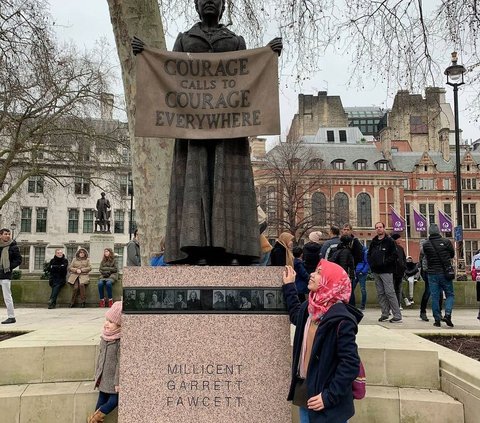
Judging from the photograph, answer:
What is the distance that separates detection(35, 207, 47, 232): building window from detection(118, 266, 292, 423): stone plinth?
45722 mm

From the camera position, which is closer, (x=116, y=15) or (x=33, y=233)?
(x=116, y=15)

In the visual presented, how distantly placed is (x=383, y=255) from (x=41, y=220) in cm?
4267

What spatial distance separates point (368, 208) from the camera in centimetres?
5403

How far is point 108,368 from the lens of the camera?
13.1 feet

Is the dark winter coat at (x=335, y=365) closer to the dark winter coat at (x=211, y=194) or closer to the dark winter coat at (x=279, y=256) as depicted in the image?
the dark winter coat at (x=211, y=194)

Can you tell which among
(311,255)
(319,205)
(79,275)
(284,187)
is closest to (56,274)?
(79,275)

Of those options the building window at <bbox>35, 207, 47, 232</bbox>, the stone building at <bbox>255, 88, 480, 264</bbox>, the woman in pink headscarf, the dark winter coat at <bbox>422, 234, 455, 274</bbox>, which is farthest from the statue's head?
the building window at <bbox>35, 207, 47, 232</bbox>

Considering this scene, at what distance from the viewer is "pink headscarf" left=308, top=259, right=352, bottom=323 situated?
3029 millimetres

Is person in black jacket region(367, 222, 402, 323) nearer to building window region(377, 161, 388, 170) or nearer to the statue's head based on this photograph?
the statue's head

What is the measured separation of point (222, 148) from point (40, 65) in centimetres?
839

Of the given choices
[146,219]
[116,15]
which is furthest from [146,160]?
[116,15]

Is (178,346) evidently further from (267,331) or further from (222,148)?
(222,148)

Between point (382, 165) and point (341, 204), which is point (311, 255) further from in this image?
point (382, 165)

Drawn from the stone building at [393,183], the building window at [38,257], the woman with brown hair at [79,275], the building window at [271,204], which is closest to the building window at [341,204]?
the stone building at [393,183]
